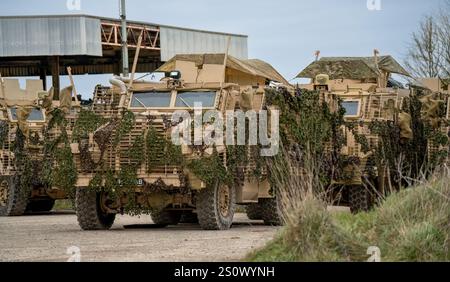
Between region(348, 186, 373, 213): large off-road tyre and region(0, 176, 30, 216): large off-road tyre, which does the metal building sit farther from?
region(348, 186, 373, 213): large off-road tyre

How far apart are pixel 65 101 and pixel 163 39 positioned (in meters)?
19.6

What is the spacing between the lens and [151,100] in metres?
18.2

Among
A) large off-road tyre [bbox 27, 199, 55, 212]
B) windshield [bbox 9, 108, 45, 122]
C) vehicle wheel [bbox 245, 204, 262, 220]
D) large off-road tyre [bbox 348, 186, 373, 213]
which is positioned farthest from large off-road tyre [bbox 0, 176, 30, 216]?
large off-road tyre [bbox 348, 186, 373, 213]

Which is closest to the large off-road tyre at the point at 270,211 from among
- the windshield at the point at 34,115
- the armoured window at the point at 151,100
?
the armoured window at the point at 151,100

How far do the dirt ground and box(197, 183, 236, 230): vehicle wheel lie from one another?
0.64 feet

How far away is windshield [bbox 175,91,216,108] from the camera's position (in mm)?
17656

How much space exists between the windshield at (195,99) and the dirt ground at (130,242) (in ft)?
6.08

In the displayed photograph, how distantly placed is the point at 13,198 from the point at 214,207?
766cm

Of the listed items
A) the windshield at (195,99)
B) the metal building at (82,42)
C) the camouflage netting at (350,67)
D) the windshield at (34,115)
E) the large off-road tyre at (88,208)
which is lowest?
the large off-road tyre at (88,208)

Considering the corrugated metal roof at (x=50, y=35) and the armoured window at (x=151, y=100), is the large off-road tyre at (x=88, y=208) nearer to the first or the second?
the armoured window at (x=151, y=100)

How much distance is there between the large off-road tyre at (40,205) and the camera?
25609 millimetres

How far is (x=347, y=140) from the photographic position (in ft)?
66.9
